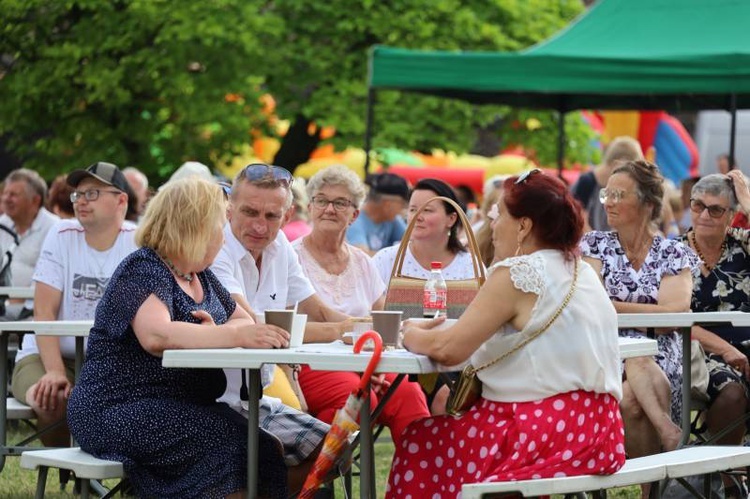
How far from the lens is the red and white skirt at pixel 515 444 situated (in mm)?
4324

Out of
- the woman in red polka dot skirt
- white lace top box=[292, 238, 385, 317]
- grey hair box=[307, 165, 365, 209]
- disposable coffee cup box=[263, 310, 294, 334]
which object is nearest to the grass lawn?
white lace top box=[292, 238, 385, 317]

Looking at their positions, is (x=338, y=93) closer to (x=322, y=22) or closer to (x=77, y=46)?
(x=322, y=22)

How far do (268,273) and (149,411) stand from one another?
1302 mm

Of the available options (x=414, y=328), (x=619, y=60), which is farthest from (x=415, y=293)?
(x=619, y=60)

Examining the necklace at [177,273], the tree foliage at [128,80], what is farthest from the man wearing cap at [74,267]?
the tree foliage at [128,80]

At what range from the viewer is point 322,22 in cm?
1789

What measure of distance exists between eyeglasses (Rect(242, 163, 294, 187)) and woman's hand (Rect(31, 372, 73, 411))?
130cm

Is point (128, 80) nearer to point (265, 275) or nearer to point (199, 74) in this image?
point (199, 74)

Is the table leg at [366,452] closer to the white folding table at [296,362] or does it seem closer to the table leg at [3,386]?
the white folding table at [296,362]

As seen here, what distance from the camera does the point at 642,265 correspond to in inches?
254

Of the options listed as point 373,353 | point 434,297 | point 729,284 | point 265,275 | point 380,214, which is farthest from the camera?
point 380,214

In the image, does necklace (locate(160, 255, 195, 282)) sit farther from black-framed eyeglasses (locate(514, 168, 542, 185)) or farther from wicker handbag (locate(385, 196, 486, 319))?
black-framed eyeglasses (locate(514, 168, 542, 185))

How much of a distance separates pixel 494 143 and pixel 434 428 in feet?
90.1

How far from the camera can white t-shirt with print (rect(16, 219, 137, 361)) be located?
21.1ft
